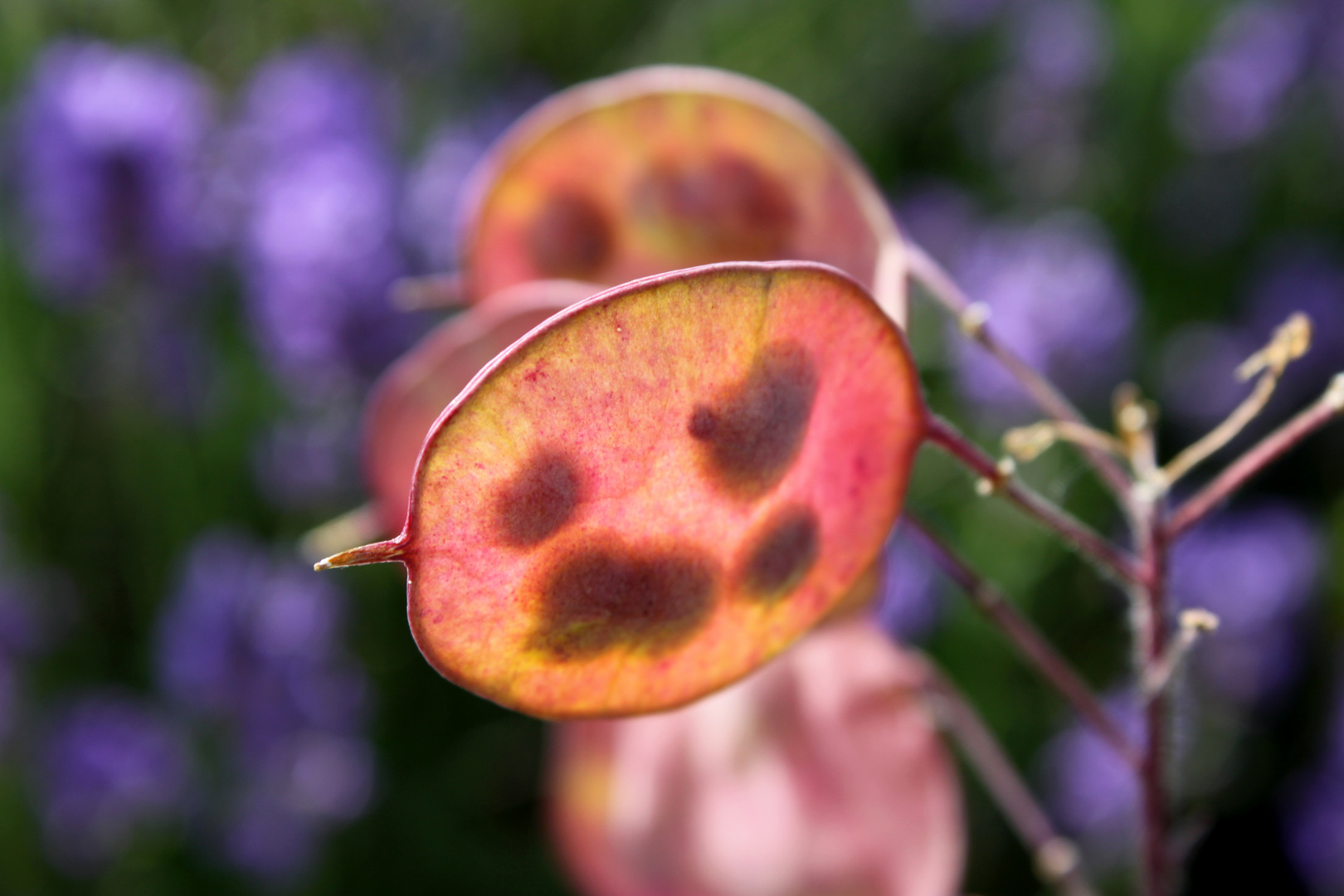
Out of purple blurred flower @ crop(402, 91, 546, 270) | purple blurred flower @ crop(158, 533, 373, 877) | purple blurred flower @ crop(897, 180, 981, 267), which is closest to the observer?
purple blurred flower @ crop(158, 533, 373, 877)

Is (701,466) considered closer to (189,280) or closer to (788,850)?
(788,850)

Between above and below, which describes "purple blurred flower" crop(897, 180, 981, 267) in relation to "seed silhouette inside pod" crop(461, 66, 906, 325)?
below

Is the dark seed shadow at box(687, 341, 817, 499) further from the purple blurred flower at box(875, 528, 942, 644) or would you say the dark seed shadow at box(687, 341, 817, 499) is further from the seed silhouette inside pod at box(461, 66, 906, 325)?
the purple blurred flower at box(875, 528, 942, 644)

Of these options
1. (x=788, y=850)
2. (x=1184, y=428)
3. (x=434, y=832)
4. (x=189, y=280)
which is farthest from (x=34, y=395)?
(x=1184, y=428)

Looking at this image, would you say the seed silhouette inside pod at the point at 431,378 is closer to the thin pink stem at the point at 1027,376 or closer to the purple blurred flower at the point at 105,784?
the thin pink stem at the point at 1027,376

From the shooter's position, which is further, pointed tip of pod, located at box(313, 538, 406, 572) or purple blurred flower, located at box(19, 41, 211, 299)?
purple blurred flower, located at box(19, 41, 211, 299)

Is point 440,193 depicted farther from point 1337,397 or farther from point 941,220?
point 1337,397

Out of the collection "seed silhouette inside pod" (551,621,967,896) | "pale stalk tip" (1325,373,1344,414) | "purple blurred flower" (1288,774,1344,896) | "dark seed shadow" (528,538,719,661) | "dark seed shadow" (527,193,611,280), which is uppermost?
"pale stalk tip" (1325,373,1344,414)

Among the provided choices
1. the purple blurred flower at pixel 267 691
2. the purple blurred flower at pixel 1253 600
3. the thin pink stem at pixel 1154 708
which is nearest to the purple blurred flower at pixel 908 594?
the purple blurred flower at pixel 1253 600

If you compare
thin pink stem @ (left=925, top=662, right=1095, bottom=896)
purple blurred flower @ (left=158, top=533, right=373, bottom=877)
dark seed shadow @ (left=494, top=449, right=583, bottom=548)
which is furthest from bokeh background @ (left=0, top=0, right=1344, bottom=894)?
dark seed shadow @ (left=494, top=449, right=583, bottom=548)
